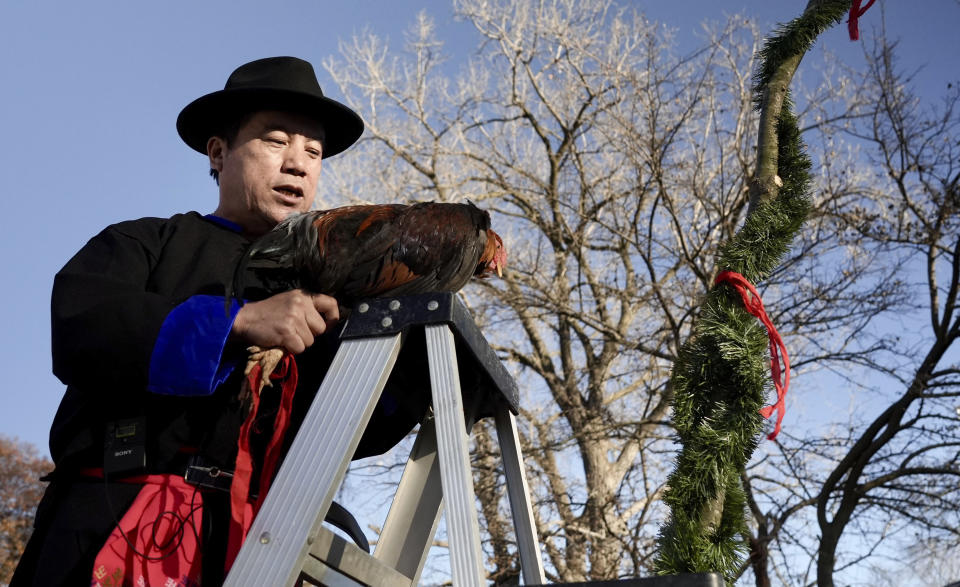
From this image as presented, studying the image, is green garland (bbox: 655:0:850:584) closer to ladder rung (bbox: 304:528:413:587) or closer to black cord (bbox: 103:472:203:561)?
ladder rung (bbox: 304:528:413:587)

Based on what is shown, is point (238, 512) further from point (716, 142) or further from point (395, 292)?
point (716, 142)

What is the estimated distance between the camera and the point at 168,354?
1.64 m

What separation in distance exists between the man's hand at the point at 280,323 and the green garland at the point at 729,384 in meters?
0.87

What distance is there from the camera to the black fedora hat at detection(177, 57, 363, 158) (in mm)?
2221

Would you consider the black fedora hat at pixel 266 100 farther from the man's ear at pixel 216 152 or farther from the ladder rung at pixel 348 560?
the ladder rung at pixel 348 560

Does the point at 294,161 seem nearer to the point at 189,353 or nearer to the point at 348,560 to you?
the point at 189,353

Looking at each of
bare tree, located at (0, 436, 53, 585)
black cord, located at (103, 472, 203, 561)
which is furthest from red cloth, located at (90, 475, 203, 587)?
bare tree, located at (0, 436, 53, 585)

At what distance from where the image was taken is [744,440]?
1.87 metres

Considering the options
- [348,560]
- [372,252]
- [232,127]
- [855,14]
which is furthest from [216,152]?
[855,14]

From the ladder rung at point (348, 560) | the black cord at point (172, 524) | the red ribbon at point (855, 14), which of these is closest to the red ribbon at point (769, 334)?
the red ribbon at point (855, 14)

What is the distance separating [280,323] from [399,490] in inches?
22.3

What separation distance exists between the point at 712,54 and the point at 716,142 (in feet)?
3.27

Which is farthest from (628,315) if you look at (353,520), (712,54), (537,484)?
(353,520)

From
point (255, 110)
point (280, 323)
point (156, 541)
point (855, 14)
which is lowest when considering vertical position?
point (156, 541)
